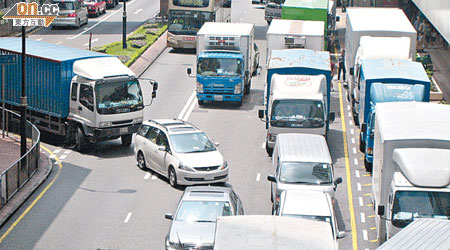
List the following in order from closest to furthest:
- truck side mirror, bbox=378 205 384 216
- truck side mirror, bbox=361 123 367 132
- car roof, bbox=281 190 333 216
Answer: truck side mirror, bbox=378 205 384 216 → car roof, bbox=281 190 333 216 → truck side mirror, bbox=361 123 367 132

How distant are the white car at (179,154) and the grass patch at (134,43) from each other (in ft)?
55.1

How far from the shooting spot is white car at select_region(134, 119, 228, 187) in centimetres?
2756

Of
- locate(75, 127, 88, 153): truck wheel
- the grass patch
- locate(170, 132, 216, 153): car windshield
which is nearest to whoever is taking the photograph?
locate(170, 132, 216, 153): car windshield

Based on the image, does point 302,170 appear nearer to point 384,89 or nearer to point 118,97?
point 384,89

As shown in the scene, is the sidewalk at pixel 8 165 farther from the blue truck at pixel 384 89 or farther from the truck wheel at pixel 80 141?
the blue truck at pixel 384 89

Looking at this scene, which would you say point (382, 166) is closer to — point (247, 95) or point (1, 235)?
point (1, 235)

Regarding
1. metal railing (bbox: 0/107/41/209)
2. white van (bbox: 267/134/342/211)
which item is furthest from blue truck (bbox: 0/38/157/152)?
white van (bbox: 267/134/342/211)

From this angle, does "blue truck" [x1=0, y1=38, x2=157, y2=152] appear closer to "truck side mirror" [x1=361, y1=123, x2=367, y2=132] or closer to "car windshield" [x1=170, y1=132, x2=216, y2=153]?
"car windshield" [x1=170, y1=132, x2=216, y2=153]

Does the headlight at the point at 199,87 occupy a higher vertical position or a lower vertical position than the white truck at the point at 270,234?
lower

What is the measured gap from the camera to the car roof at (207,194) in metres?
23.0

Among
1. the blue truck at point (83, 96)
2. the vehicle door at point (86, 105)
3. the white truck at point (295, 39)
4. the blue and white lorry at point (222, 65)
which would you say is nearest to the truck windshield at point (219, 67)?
the blue and white lorry at point (222, 65)

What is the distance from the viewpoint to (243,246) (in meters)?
15.5

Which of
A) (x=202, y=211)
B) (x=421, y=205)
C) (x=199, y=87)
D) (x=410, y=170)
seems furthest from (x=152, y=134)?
(x=421, y=205)

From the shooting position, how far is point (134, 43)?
52.6 meters
